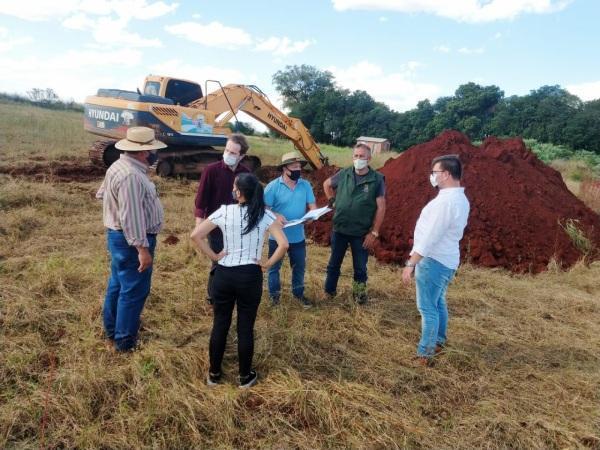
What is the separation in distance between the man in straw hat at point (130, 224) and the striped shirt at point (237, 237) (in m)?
0.67

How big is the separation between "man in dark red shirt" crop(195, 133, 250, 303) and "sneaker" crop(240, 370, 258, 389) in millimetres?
1064

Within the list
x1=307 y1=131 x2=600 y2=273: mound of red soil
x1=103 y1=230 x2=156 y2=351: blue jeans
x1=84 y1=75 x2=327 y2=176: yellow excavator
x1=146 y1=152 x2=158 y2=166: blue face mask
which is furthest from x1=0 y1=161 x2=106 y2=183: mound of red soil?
x1=146 y1=152 x2=158 y2=166: blue face mask

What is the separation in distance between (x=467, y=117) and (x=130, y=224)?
41.4m

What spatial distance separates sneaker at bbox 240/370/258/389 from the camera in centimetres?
302

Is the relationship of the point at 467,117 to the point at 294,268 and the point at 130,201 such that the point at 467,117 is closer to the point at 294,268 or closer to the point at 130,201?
the point at 294,268

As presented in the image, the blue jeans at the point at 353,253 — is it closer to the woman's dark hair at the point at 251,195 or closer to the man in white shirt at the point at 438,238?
the man in white shirt at the point at 438,238

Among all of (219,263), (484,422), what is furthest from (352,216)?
(484,422)

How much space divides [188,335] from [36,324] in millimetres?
1344

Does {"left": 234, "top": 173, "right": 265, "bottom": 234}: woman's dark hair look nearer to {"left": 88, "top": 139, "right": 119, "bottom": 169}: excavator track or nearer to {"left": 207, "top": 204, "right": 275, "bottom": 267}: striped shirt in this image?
{"left": 207, "top": 204, "right": 275, "bottom": 267}: striped shirt

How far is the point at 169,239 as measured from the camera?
6.55m

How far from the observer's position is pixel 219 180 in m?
3.91

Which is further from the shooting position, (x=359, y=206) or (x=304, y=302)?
(x=304, y=302)

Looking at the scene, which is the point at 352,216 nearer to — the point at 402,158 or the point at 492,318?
the point at 492,318

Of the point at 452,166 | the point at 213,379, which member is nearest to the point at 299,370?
the point at 213,379
